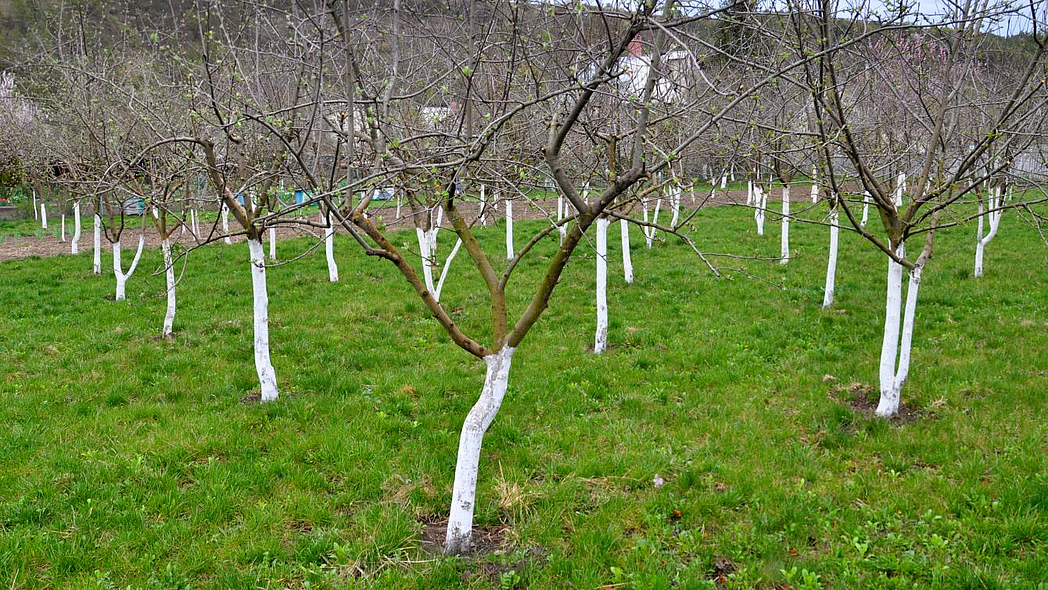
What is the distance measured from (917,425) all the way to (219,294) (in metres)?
9.51

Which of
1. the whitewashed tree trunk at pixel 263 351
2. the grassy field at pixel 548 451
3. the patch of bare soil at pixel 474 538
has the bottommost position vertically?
the patch of bare soil at pixel 474 538

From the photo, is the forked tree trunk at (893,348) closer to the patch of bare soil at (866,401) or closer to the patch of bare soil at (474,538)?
the patch of bare soil at (866,401)

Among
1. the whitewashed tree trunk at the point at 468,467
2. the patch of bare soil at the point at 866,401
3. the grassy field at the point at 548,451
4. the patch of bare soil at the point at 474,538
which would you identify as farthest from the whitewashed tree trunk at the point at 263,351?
the patch of bare soil at the point at 866,401

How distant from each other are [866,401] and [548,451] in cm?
299

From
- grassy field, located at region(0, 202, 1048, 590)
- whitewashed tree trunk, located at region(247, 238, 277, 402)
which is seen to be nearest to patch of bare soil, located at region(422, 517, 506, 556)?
grassy field, located at region(0, 202, 1048, 590)

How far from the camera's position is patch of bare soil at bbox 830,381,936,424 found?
5.59 meters

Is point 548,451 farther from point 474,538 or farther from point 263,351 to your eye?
point 263,351

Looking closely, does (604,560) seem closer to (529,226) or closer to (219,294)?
(219,294)

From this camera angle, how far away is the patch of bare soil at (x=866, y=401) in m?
5.59

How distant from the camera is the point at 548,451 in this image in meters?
5.14

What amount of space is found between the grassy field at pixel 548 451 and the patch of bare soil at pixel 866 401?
2.5 inches

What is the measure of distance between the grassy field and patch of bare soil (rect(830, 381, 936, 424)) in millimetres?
64

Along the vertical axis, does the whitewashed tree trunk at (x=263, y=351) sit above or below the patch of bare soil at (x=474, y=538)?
above

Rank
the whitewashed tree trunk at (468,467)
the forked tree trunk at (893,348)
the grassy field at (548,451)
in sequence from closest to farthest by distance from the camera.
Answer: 1. the grassy field at (548,451)
2. the whitewashed tree trunk at (468,467)
3. the forked tree trunk at (893,348)
